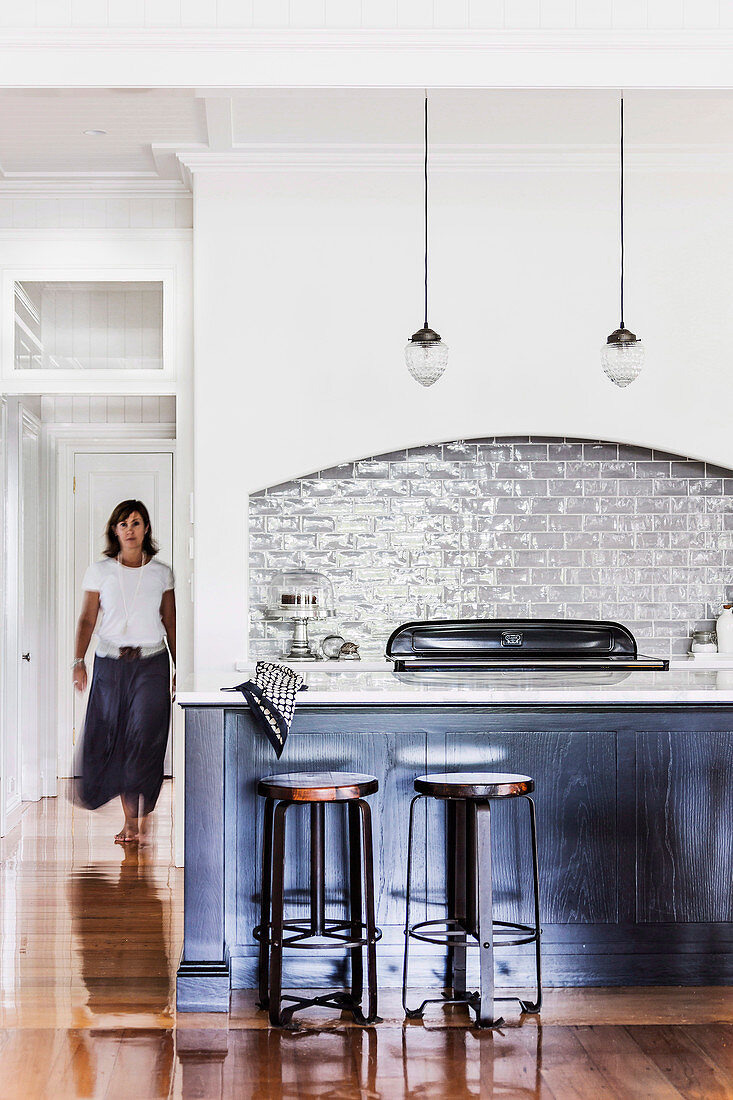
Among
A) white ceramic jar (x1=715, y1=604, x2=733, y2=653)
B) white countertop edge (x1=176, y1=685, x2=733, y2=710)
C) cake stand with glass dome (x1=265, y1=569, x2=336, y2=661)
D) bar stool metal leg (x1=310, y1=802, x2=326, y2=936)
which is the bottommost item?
bar stool metal leg (x1=310, y1=802, x2=326, y2=936)

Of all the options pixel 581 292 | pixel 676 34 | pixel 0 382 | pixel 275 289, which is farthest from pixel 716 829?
pixel 0 382

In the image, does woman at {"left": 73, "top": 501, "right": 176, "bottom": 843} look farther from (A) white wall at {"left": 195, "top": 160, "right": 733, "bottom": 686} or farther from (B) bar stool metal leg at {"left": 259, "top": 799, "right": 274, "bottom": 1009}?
(B) bar stool metal leg at {"left": 259, "top": 799, "right": 274, "bottom": 1009}

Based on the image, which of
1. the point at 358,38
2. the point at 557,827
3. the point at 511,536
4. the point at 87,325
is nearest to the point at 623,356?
the point at 511,536

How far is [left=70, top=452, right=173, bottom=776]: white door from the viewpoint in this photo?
711 centimetres

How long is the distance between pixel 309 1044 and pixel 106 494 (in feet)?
15.4

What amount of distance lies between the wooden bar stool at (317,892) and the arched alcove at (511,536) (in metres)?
1.93

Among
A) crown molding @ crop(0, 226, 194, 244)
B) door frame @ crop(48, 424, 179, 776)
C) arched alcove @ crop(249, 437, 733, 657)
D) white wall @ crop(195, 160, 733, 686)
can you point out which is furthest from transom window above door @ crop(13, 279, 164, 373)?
door frame @ crop(48, 424, 179, 776)

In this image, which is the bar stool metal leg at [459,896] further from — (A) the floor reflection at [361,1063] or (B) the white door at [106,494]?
(B) the white door at [106,494]

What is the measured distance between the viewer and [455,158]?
4984 mm

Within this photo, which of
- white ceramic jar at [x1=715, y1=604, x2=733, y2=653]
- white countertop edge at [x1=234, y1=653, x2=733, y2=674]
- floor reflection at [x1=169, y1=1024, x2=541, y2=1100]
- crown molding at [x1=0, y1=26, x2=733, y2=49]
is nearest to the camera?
floor reflection at [x1=169, y1=1024, x2=541, y2=1100]

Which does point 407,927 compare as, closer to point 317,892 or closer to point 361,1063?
point 317,892

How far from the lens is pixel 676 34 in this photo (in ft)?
9.95

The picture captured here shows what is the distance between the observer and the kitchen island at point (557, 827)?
3355mm

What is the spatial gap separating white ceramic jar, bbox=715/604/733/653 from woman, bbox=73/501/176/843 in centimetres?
270
